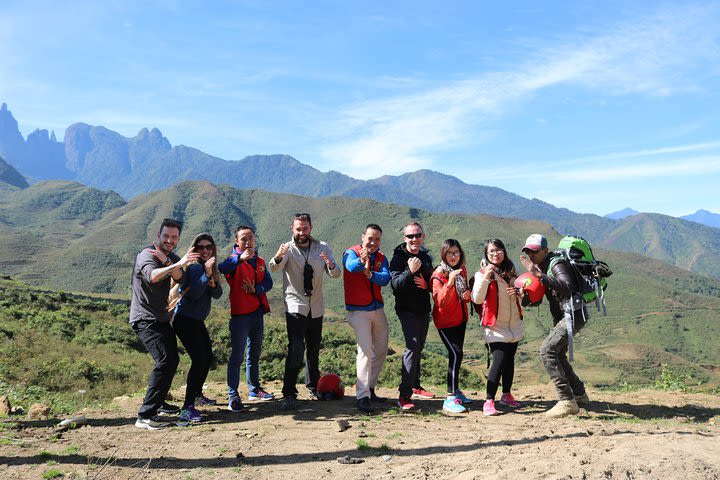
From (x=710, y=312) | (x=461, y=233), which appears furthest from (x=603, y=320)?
(x=461, y=233)

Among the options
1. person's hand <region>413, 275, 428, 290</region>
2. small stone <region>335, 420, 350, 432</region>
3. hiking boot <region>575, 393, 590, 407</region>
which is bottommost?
small stone <region>335, 420, 350, 432</region>

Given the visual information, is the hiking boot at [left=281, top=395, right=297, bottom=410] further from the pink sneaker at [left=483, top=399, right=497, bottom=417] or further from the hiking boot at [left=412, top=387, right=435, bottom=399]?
the pink sneaker at [left=483, top=399, right=497, bottom=417]

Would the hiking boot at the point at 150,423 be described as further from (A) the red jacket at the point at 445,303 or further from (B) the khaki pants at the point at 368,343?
(A) the red jacket at the point at 445,303

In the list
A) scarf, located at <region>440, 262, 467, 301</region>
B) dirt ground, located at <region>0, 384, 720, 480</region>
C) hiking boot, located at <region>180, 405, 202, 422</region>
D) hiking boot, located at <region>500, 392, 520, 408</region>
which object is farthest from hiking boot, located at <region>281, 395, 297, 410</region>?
hiking boot, located at <region>500, 392, 520, 408</region>

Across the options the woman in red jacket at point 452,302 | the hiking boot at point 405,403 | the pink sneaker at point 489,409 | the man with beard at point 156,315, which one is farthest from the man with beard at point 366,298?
the man with beard at point 156,315

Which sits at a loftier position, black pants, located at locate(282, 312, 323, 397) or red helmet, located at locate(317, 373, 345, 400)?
black pants, located at locate(282, 312, 323, 397)

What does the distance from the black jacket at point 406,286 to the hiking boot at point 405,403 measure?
1183mm

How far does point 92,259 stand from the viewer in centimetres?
8388

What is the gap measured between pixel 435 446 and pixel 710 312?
93800mm

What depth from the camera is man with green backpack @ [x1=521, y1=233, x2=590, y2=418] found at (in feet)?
18.9

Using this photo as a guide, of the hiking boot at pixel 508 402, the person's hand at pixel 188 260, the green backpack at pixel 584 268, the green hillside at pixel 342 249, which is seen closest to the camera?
the person's hand at pixel 188 260

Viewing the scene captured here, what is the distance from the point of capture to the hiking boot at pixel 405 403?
6523 mm

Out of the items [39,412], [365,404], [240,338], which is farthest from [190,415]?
[365,404]

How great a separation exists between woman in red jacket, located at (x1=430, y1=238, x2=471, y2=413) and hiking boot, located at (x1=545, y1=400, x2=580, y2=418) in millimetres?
1074
